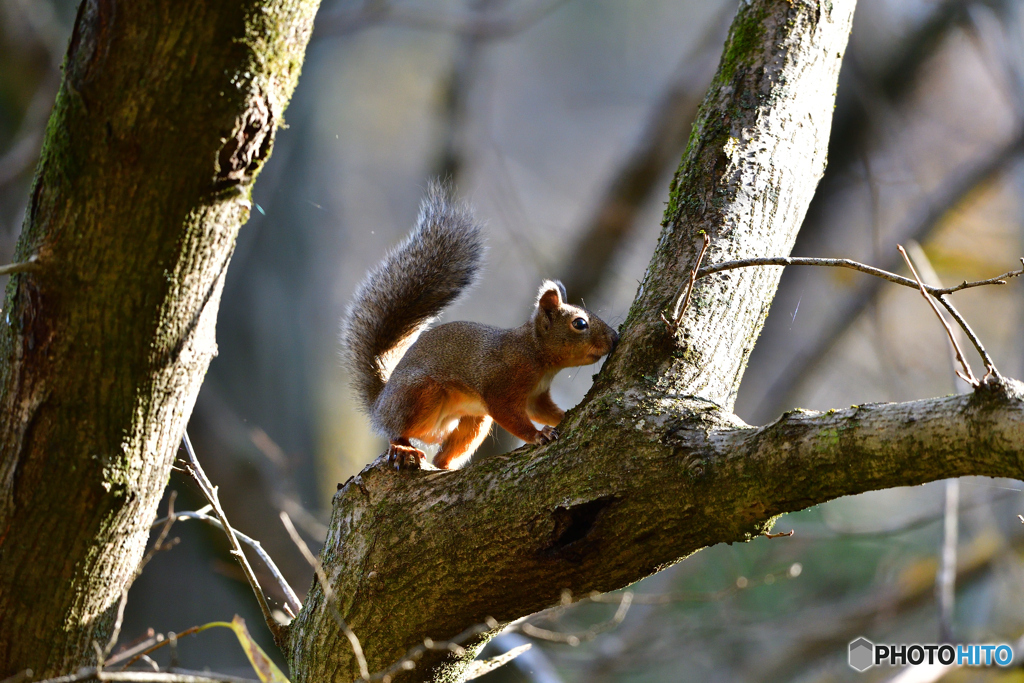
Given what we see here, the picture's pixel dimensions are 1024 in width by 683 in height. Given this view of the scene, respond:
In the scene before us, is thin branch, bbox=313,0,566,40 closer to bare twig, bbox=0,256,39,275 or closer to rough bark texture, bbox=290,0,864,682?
rough bark texture, bbox=290,0,864,682

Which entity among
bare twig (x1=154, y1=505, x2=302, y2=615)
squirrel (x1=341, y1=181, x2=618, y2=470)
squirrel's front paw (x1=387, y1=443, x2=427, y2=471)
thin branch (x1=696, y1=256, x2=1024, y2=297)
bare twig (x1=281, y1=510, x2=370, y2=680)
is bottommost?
bare twig (x1=281, y1=510, x2=370, y2=680)

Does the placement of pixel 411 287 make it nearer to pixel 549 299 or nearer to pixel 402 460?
pixel 549 299

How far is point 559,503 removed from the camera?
155 cm

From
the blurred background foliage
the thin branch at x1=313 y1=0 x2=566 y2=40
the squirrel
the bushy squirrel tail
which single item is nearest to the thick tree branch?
the squirrel

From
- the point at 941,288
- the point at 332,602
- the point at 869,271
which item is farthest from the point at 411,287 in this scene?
the point at 941,288

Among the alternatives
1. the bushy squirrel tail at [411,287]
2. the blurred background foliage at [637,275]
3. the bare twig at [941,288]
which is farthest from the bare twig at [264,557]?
the blurred background foliage at [637,275]

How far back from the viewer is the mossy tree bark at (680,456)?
1.31 m

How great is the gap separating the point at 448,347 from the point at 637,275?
596 cm

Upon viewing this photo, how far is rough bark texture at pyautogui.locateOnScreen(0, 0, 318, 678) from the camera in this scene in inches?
50.9

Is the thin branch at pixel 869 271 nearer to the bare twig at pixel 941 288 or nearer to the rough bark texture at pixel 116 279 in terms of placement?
the bare twig at pixel 941 288

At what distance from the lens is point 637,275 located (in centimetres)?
854

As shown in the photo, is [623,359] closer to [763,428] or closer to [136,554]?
[763,428]

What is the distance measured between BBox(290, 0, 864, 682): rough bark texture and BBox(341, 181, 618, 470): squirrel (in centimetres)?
76

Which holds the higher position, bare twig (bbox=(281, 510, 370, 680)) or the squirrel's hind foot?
the squirrel's hind foot
